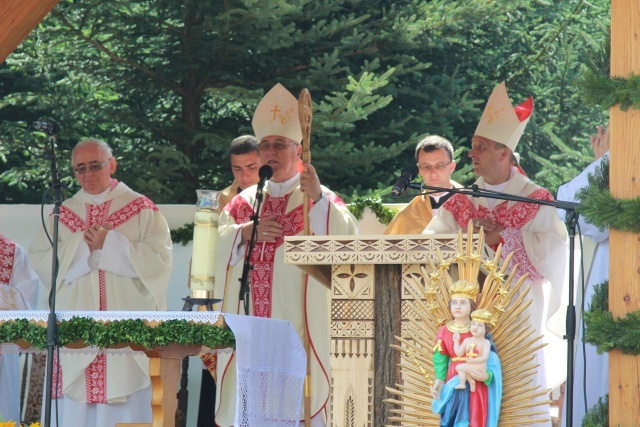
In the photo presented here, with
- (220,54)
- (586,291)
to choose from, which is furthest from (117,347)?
(220,54)

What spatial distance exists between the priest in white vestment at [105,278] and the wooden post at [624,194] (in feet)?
11.6

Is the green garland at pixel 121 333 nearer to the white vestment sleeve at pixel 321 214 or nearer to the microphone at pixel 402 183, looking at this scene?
the microphone at pixel 402 183

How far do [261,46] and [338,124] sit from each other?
107 cm

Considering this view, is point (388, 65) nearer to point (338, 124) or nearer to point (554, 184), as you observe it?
point (338, 124)

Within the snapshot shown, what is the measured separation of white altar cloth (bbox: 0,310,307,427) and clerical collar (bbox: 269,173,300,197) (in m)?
1.74

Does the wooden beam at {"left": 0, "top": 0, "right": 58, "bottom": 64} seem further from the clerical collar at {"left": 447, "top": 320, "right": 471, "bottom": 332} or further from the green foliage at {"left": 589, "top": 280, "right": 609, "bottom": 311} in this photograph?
the green foliage at {"left": 589, "top": 280, "right": 609, "bottom": 311}

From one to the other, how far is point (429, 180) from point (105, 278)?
213cm

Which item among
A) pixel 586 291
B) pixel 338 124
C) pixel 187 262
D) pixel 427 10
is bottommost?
pixel 586 291

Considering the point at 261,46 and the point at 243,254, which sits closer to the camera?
the point at 243,254

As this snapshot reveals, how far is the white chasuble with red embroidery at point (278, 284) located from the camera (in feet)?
22.2

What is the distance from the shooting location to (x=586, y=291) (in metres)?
6.38

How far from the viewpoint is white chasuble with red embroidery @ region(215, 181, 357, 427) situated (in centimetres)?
677

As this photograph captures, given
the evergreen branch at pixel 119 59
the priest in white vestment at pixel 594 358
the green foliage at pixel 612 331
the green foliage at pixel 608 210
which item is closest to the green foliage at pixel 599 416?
the green foliage at pixel 612 331

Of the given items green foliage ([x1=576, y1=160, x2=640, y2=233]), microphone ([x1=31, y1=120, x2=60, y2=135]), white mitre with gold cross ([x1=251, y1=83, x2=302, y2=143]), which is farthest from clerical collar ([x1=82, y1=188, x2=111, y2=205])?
green foliage ([x1=576, y1=160, x2=640, y2=233])
